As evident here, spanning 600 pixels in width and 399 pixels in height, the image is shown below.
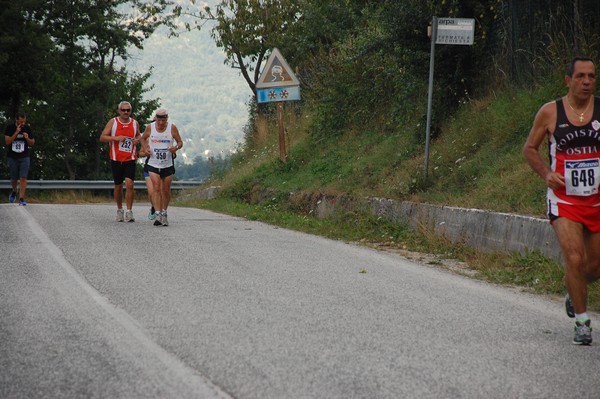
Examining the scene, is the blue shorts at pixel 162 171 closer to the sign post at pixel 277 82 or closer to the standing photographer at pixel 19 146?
the sign post at pixel 277 82

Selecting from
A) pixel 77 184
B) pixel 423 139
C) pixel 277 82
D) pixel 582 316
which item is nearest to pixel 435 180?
pixel 423 139

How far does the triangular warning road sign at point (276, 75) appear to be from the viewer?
2108 cm

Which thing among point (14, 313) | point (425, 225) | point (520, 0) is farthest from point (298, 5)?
point (14, 313)

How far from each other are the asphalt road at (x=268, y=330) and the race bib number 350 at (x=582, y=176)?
1044mm

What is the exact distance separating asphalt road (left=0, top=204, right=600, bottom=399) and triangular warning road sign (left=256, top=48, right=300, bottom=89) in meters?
10.4

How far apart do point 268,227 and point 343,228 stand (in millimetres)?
1366

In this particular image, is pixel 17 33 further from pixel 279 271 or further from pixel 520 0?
pixel 279 271

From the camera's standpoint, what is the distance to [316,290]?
A: 8.50 m

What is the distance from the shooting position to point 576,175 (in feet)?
22.2

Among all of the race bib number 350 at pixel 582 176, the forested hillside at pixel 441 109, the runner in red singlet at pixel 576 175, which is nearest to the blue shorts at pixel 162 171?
the forested hillside at pixel 441 109

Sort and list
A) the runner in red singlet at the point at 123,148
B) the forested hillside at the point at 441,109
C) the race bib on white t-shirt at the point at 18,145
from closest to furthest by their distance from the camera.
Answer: the forested hillside at the point at 441,109, the runner in red singlet at the point at 123,148, the race bib on white t-shirt at the point at 18,145

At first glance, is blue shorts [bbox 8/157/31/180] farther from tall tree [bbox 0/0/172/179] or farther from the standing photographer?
tall tree [bbox 0/0/172/179]

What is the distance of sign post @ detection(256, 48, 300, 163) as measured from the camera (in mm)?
21062

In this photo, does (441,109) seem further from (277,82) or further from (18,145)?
(18,145)
